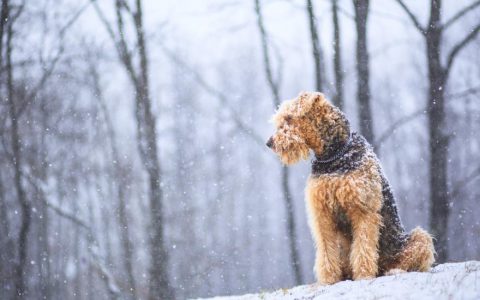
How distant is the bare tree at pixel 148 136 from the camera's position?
34.2 feet

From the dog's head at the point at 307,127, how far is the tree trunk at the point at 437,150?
4691mm

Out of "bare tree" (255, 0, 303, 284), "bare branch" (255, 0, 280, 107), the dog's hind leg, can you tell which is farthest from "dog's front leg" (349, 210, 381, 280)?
"bare branch" (255, 0, 280, 107)

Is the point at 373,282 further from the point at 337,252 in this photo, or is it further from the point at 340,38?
the point at 340,38

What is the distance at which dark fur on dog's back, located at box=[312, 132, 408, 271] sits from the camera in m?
4.69

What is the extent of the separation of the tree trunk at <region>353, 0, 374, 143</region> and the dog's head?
411 centimetres

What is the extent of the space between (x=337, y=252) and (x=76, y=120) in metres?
15.3

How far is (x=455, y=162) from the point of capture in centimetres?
1703

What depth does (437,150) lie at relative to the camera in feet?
28.6

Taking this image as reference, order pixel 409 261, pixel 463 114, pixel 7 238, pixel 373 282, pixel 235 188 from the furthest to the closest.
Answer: pixel 235 188 < pixel 7 238 < pixel 463 114 < pixel 409 261 < pixel 373 282

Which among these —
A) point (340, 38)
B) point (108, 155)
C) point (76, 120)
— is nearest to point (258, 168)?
point (108, 155)

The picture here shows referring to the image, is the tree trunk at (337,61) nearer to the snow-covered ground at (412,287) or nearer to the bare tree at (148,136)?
the bare tree at (148,136)

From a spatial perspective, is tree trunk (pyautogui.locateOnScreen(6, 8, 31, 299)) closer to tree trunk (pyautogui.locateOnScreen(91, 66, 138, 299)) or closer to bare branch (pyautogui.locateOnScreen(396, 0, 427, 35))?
tree trunk (pyautogui.locateOnScreen(91, 66, 138, 299))

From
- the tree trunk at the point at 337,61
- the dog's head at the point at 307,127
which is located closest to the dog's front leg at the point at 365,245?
the dog's head at the point at 307,127

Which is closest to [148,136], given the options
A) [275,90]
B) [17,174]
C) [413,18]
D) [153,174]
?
[153,174]
